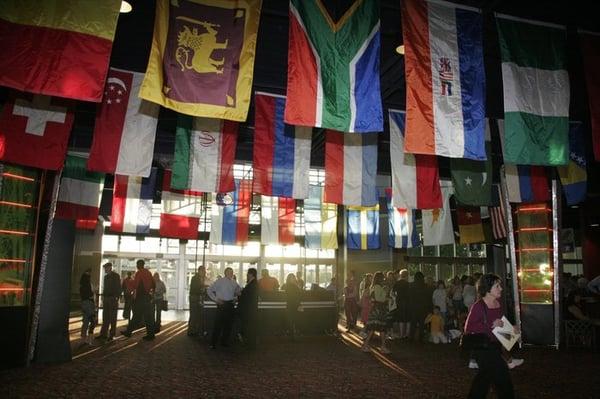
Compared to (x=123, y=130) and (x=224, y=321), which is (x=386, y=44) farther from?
(x=224, y=321)

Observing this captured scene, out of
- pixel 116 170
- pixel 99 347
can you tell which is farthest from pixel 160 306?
pixel 116 170

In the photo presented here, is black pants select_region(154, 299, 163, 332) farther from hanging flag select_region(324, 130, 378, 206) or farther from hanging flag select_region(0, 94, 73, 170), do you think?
hanging flag select_region(324, 130, 378, 206)

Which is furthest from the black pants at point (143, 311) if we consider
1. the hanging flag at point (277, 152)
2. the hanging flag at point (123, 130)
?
the hanging flag at point (277, 152)

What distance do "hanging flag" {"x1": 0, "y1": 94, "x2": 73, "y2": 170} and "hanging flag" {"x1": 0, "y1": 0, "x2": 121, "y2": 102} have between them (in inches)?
81.9

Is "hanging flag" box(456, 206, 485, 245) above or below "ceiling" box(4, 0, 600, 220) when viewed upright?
below

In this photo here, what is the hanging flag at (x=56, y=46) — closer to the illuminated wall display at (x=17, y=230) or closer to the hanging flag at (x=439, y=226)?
the illuminated wall display at (x=17, y=230)

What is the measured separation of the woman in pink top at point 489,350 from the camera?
166 inches

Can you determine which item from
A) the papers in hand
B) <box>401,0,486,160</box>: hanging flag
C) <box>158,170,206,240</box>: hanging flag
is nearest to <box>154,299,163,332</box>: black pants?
<box>158,170,206,240</box>: hanging flag

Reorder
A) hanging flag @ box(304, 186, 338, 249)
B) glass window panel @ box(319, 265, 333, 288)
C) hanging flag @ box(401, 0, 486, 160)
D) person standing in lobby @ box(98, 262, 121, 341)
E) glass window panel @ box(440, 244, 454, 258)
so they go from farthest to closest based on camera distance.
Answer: glass window panel @ box(319, 265, 333, 288) → glass window panel @ box(440, 244, 454, 258) → hanging flag @ box(304, 186, 338, 249) → person standing in lobby @ box(98, 262, 121, 341) → hanging flag @ box(401, 0, 486, 160)

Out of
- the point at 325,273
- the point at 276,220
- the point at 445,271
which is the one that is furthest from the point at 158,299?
the point at 445,271

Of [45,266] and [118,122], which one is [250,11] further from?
[45,266]

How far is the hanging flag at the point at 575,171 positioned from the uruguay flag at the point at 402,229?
5.40 meters

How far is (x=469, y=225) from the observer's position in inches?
627

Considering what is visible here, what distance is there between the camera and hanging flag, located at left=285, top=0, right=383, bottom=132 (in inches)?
253
